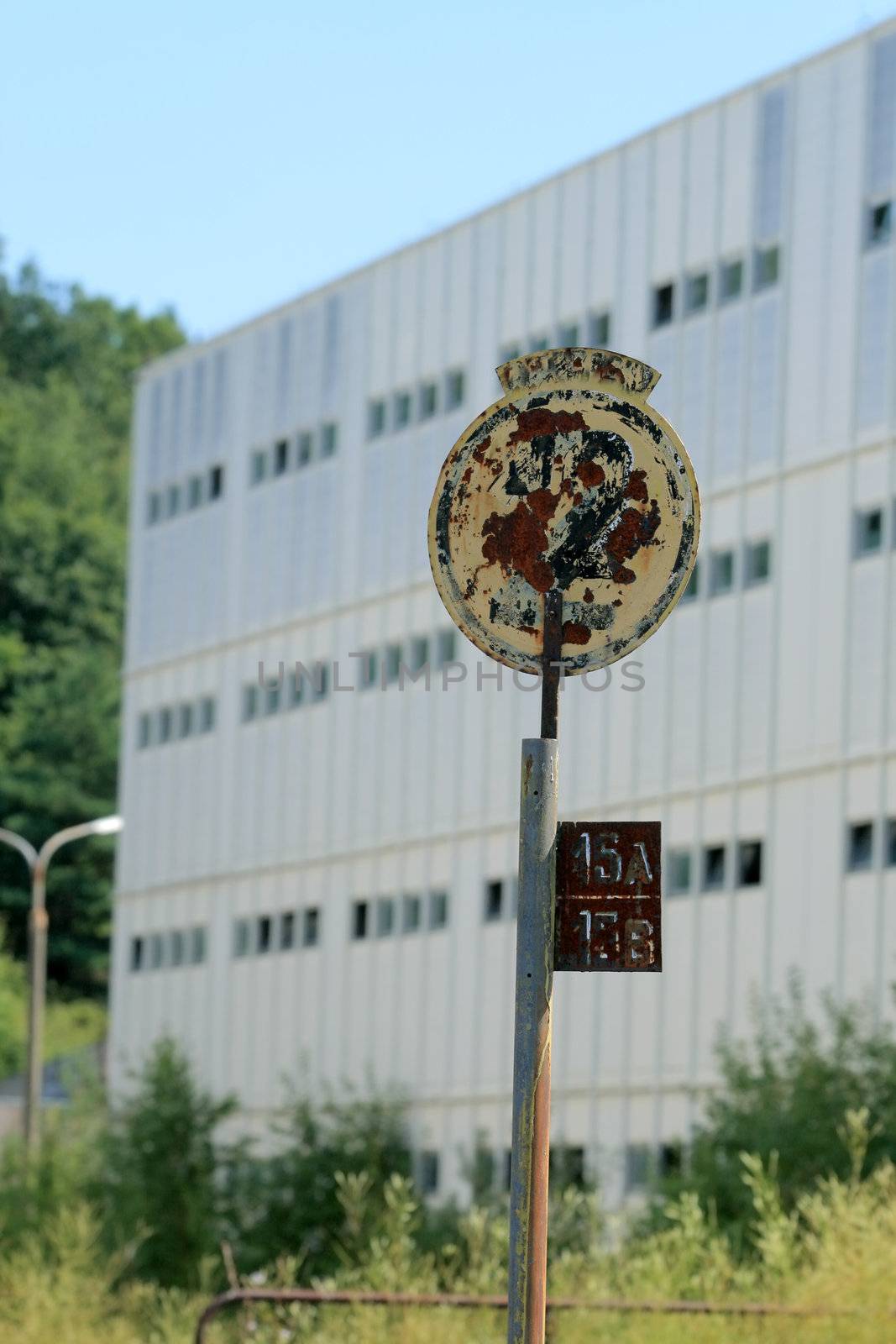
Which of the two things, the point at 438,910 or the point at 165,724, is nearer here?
the point at 438,910

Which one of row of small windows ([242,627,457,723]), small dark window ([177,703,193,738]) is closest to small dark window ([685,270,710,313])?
row of small windows ([242,627,457,723])

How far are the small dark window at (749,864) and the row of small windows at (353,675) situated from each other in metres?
6.47

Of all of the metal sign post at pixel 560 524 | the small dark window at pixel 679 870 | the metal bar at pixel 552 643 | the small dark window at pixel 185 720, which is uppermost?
the small dark window at pixel 185 720

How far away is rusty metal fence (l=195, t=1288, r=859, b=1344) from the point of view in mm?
11695

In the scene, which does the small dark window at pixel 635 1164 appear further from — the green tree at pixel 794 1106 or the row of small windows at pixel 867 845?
the row of small windows at pixel 867 845

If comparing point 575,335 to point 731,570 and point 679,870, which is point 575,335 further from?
point 679,870

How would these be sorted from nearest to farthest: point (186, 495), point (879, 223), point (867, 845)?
point (867, 845) < point (879, 223) < point (186, 495)

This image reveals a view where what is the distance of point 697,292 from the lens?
36.6 m

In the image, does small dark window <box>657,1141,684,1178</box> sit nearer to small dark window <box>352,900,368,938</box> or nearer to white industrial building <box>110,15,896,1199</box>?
white industrial building <box>110,15,896,1199</box>

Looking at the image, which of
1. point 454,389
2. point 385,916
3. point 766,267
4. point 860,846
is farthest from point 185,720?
point 860,846

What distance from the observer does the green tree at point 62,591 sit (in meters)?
77.3

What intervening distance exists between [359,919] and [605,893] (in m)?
36.1

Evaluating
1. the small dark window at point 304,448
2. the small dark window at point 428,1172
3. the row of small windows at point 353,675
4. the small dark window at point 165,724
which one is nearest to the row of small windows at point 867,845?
the row of small windows at point 353,675

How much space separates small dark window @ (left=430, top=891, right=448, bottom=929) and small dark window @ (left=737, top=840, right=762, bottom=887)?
670 centimetres
